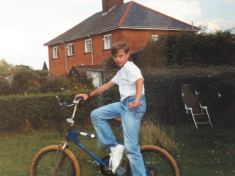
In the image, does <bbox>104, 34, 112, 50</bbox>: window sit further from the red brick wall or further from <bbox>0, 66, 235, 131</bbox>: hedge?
<bbox>0, 66, 235, 131</bbox>: hedge

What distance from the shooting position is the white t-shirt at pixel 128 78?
324cm

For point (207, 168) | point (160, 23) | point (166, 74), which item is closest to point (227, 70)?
point (166, 74)

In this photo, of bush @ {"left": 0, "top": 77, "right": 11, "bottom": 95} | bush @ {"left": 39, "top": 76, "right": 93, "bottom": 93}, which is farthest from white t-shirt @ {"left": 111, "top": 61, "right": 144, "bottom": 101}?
bush @ {"left": 39, "top": 76, "right": 93, "bottom": 93}

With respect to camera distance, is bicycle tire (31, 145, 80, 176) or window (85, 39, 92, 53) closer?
bicycle tire (31, 145, 80, 176)

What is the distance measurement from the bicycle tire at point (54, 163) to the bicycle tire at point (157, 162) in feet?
2.28

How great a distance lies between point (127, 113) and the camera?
3307 millimetres

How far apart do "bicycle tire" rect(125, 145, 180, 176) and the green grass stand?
0.95m

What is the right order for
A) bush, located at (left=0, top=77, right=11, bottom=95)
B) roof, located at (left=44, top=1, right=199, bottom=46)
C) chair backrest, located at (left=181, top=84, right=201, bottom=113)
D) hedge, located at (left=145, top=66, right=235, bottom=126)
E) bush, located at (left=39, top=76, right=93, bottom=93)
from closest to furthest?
hedge, located at (left=145, top=66, right=235, bottom=126), chair backrest, located at (left=181, top=84, right=201, bottom=113), bush, located at (left=0, top=77, right=11, bottom=95), bush, located at (left=39, top=76, right=93, bottom=93), roof, located at (left=44, top=1, right=199, bottom=46)

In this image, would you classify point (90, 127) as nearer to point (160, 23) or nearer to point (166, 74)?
point (166, 74)

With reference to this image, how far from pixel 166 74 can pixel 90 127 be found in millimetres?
2783

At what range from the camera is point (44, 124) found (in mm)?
8430

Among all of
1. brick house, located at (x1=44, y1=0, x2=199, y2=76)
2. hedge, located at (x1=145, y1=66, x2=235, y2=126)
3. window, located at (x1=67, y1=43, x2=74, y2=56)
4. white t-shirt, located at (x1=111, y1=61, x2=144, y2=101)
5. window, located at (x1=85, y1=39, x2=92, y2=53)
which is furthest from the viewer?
window, located at (x1=67, y1=43, x2=74, y2=56)

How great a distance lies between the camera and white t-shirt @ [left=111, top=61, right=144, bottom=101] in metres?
3.24

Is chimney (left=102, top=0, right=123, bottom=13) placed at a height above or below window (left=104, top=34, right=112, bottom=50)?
above
